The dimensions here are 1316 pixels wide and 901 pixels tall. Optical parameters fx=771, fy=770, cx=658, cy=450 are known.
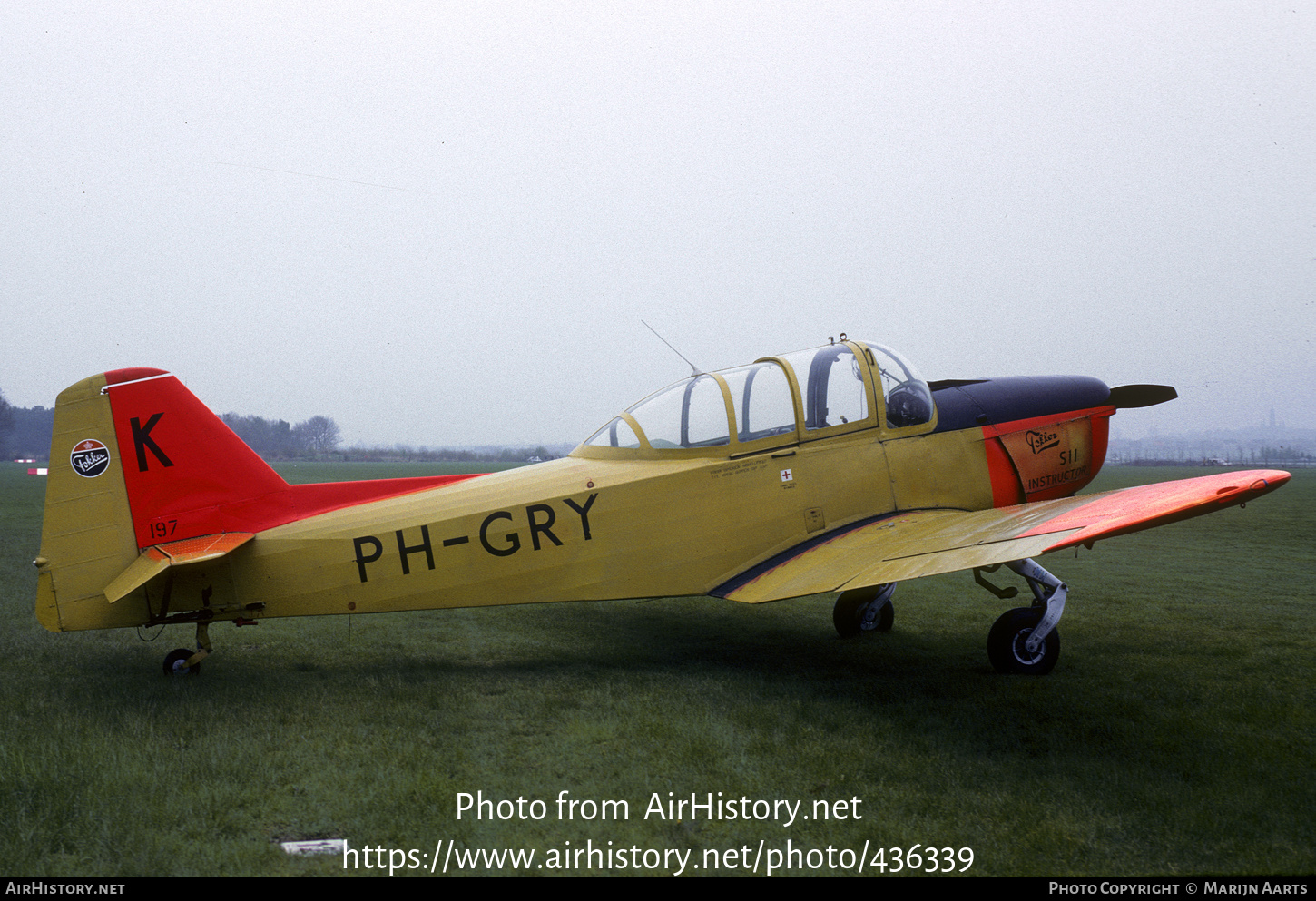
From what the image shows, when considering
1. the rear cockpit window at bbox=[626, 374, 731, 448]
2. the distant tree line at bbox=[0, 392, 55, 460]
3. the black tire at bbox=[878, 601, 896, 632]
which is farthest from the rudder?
the distant tree line at bbox=[0, 392, 55, 460]

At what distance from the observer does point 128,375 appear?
530cm

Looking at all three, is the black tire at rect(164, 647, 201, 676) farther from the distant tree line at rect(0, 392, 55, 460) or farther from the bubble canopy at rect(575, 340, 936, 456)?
the distant tree line at rect(0, 392, 55, 460)

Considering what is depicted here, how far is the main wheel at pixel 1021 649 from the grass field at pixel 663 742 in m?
0.14

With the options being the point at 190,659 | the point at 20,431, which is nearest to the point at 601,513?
the point at 190,659

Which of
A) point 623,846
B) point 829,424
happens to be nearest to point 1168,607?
point 829,424

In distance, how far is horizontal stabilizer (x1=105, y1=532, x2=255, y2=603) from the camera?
4887 mm

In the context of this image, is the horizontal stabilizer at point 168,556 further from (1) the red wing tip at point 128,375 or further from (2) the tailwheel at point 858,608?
(2) the tailwheel at point 858,608

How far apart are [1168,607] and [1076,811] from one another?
19.4 ft

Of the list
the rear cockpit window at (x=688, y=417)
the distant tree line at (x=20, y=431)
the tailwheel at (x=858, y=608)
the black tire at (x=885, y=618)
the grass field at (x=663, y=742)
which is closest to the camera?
the grass field at (x=663, y=742)

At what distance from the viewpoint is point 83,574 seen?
506 cm

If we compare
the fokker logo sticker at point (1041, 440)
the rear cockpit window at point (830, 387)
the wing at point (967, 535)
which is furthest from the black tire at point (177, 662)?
the fokker logo sticker at point (1041, 440)

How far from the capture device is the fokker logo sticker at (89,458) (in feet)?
16.9

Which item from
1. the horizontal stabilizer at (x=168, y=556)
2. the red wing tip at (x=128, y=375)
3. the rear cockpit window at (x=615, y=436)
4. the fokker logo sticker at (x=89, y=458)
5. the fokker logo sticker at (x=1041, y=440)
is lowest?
the fokker logo sticker at (x=1041, y=440)
